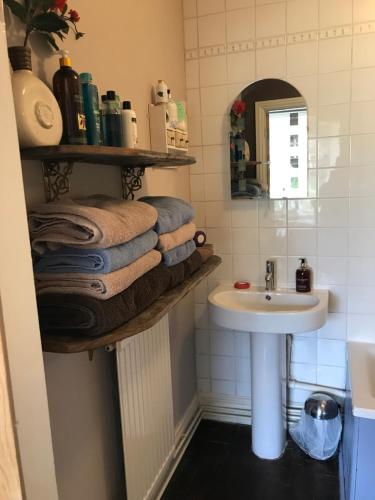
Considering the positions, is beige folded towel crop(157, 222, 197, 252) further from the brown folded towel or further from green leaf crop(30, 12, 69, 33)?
green leaf crop(30, 12, 69, 33)

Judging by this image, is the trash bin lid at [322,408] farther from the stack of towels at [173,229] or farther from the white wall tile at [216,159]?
the white wall tile at [216,159]

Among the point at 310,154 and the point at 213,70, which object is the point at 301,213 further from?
the point at 213,70

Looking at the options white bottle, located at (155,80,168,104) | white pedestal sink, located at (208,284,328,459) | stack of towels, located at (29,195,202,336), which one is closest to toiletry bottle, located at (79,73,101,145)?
stack of towels, located at (29,195,202,336)

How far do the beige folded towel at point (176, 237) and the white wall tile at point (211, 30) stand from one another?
1.12 meters

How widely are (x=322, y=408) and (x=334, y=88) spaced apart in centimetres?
158

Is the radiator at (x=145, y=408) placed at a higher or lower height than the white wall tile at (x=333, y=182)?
lower

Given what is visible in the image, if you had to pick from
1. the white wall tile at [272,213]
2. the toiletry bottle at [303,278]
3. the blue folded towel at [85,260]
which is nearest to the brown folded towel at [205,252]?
the white wall tile at [272,213]

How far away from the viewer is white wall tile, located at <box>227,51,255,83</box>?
6.77 feet

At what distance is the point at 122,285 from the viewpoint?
1007 millimetres

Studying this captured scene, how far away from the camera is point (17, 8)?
2.98ft

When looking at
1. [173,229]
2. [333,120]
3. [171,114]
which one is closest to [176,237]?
[173,229]

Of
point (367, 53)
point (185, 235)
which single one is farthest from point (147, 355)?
point (367, 53)

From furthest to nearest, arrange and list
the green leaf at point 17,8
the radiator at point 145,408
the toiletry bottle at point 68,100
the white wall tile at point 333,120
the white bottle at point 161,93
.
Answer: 1. the white wall tile at point 333,120
2. the white bottle at point 161,93
3. the radiator at point 145,408
4. the toiletry bottle at point 68,100
5. the green leaf at point 17,8

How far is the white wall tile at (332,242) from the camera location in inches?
80.4
